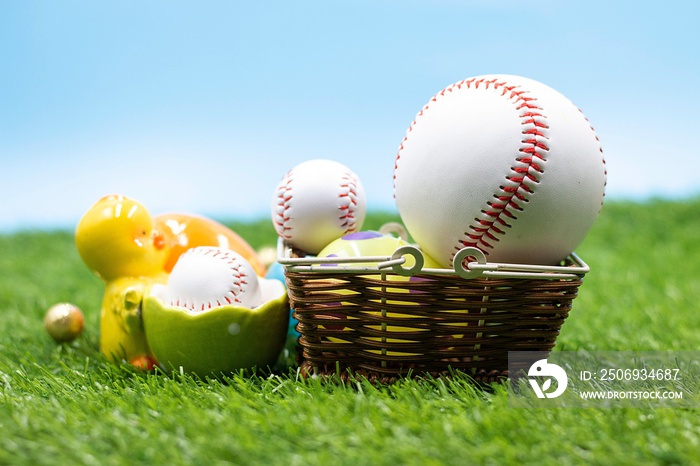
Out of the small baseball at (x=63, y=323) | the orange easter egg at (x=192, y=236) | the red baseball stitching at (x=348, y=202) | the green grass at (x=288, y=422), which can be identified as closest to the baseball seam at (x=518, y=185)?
the green grass at (x=288, y=422)

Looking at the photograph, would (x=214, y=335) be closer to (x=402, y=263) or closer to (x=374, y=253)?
(x=374, y=253)

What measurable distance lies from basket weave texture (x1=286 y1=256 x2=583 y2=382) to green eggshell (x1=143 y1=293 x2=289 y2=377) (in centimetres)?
17

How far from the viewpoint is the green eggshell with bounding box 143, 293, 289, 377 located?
2.09 m

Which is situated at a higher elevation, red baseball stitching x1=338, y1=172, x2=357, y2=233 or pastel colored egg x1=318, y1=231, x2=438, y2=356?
red baseball stitching x1=338, y1=172, x2=357, y2=233

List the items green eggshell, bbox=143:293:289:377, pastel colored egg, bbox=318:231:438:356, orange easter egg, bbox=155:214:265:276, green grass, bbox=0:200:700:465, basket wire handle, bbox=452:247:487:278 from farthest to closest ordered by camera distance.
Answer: orange easter egg, bbox=155:214:265:276 → green eggshell, bbox=143:293:289:377 → pastel colored egg, bbox=318:231:438:356 → basket wire handle, bbox=452:247:487:278 → green grass, bbox=0:200:700:465

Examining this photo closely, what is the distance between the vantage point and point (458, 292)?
1847 mm

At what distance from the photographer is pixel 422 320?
74.3 inches

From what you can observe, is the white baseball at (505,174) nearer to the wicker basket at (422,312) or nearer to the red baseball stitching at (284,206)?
the wicker basket at (422,312)

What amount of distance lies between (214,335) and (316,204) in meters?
0.53

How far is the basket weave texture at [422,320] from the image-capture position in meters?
1.86

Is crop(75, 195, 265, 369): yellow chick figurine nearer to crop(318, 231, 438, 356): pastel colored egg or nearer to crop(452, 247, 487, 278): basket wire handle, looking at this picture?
crop(318, 231, 438, 356): pastel colored egg

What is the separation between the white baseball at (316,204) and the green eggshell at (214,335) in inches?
9.8

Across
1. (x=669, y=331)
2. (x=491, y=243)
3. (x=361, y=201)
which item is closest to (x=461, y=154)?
(x=491, y=243)

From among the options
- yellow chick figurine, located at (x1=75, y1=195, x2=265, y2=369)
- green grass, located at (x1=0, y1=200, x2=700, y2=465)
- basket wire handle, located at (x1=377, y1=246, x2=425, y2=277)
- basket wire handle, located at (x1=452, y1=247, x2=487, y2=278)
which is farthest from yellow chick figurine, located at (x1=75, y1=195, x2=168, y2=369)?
basket wire handle, located at (x1=452, y1=247, x2=487, y2=278)
